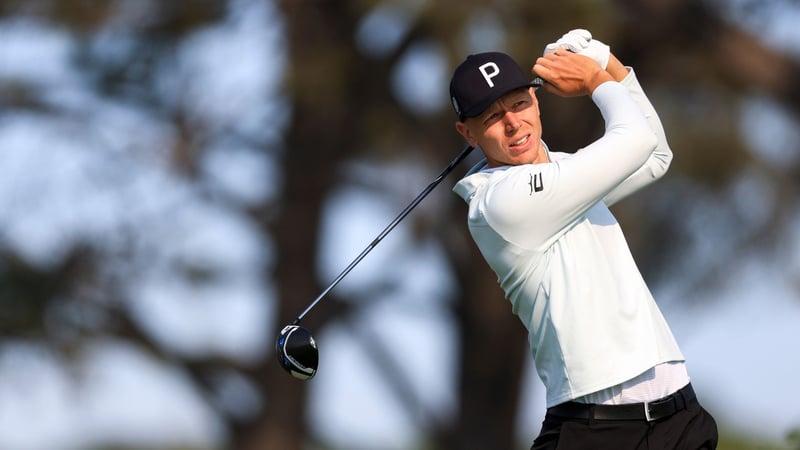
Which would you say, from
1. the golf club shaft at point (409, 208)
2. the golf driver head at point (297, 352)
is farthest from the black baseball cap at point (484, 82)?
the golf driver head at point (297, 352)

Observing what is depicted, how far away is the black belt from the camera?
385 cm

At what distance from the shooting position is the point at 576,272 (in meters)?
3.85

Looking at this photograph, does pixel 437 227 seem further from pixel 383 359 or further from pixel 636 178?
pixel 636 178

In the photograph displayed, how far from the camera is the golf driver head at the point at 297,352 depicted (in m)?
4.39

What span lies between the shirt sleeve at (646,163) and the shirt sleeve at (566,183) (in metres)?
0.43

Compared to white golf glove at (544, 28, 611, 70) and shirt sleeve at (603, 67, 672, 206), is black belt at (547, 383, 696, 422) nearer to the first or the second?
shirt sleeve at (603, 67, 672, 206)

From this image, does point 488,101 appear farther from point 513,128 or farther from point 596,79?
point 596,79

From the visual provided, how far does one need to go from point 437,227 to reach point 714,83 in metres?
3.29

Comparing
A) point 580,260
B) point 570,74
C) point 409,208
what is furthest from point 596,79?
point 409,208

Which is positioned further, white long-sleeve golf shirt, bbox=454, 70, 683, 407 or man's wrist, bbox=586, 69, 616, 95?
man's wrist, bbox=586, 69, 616, 95

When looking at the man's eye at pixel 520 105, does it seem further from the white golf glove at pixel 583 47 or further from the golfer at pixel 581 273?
the white golf glove at pixel 583 47

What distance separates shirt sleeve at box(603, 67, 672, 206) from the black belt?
0.71 m

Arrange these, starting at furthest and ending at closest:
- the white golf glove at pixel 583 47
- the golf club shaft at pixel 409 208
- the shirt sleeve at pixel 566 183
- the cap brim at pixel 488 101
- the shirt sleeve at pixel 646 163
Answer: the golf club shaft at pixel 409 208 → the shirt sleeve at pixel 646 163 → the white golf glove at pixel 583 47 → the cap brim at pixel 488 101 → the shirt sleeve at pixel 566 183

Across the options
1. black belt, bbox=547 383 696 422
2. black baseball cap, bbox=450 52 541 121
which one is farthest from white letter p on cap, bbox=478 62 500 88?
black belt, bbox=547 383 696 422
